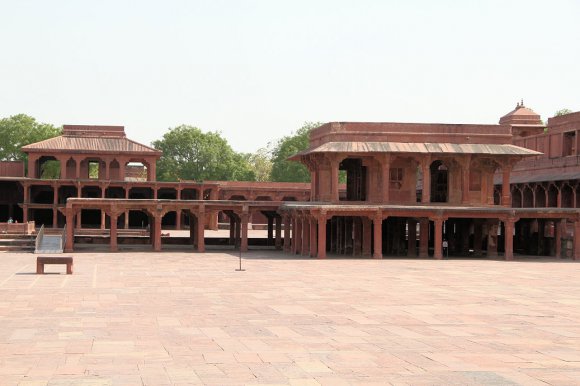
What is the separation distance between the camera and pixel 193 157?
360ft

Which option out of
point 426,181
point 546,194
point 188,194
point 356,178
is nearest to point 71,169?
point 188,194

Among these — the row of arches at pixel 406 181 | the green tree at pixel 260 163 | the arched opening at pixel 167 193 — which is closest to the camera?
the row of arches at pixel 406 181

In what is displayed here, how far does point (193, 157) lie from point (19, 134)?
66.2 feet

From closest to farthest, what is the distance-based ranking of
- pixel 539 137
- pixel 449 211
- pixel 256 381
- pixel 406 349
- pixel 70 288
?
pixel 256 381 → pixel 406 349 → pixel 70 288 → pixel 449 211 → pixel 539 137

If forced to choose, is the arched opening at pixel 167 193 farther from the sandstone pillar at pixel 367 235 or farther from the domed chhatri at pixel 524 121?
the sandstone pillar at pixel 367 235

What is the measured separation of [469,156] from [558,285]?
1707 cm

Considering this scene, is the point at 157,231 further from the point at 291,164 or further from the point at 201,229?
the point at 291,164

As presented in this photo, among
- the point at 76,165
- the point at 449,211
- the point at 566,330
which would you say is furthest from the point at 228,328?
→ the point at 76,165

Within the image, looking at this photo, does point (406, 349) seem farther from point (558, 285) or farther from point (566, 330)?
point (558, 285)

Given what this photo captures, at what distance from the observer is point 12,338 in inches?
683

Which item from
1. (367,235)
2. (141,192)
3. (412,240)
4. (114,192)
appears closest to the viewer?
(367,235)

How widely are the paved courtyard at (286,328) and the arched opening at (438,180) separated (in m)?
16.1

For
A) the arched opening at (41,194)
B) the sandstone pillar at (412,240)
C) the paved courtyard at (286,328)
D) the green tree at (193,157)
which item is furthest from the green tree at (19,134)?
the paved courtyard at (286,328)

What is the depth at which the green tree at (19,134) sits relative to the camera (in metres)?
104
